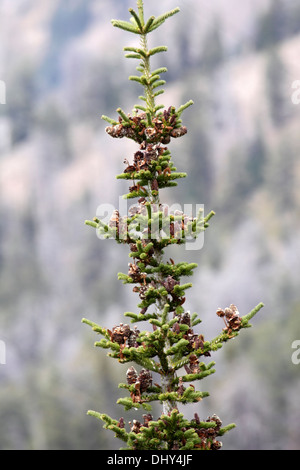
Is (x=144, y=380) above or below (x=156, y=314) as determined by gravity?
below

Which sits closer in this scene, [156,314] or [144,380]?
[144,380]

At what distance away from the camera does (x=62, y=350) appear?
12619 cm

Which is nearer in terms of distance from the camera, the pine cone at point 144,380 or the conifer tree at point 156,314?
the conifer tree at point 156,314

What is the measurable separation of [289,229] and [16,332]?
63.1 m

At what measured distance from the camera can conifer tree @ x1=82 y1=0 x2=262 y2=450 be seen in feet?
33.7

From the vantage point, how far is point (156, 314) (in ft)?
37.0

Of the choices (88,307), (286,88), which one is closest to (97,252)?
(88,307)

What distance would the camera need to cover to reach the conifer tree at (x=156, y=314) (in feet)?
33.7

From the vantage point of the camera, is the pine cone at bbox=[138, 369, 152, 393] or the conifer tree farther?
the pine cone at bbox=[138, 369, 152, 393]
